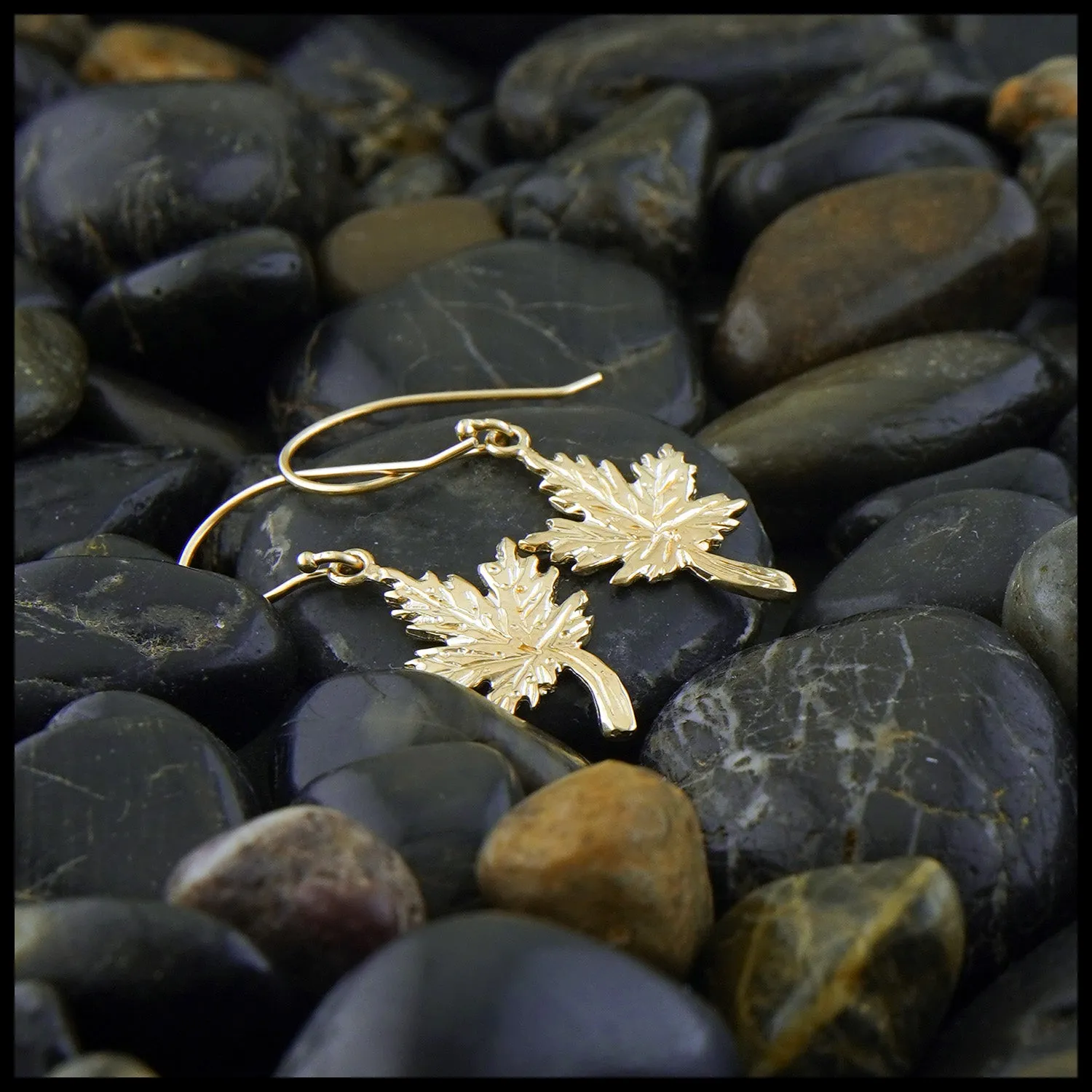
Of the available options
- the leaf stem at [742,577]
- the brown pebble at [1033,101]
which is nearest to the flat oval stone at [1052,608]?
the leaf stem at [742,577]

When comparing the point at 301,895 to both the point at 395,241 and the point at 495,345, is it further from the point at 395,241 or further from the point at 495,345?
the point at 395,241

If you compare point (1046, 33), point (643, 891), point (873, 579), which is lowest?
point (873, 579)

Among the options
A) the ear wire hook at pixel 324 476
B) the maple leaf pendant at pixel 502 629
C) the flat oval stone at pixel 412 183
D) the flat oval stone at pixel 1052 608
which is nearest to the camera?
the flat oval stone at pixel 1052 608

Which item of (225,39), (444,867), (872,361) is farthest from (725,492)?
(225,39)

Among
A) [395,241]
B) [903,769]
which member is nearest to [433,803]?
[903,769]

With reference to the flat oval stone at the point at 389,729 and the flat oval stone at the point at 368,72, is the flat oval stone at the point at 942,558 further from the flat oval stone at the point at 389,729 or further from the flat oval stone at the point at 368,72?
the flat oval stone at the point at 368,72
